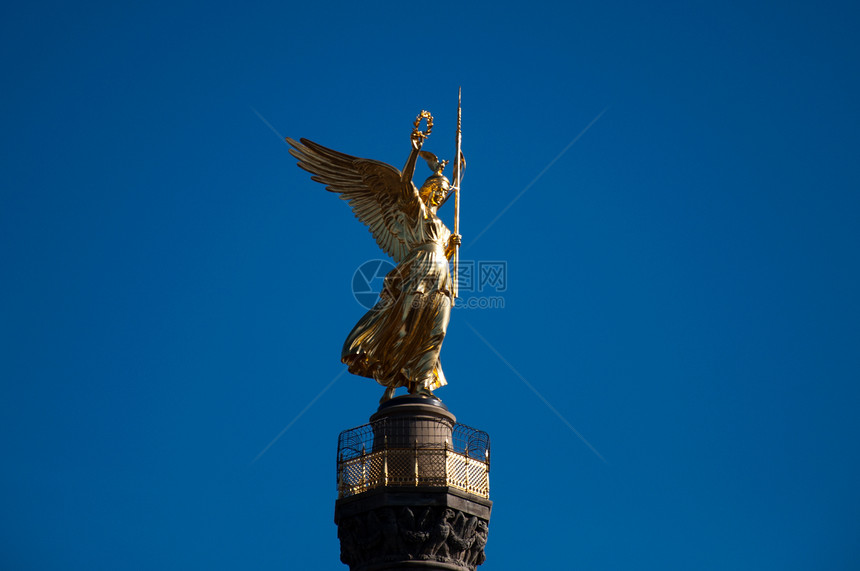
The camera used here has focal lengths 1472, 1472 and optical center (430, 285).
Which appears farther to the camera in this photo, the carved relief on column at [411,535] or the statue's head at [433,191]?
the statue's head at [433,191]

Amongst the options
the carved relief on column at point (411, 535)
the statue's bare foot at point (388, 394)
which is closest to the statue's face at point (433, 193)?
the statue's bare foot at point (388, 394)

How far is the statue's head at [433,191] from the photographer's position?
37.3 m

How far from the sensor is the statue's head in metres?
37.3

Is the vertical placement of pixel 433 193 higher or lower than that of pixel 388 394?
higher

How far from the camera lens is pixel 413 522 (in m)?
32.9

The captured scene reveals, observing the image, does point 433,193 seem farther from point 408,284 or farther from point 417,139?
point 408,284

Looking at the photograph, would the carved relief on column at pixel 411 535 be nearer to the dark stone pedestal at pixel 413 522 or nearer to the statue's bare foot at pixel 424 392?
the dark stone pedestal at pixel 413 522

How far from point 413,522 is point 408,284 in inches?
242

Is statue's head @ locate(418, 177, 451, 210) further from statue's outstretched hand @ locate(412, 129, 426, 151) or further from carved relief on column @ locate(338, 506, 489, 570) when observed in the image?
carved relief on column @ locate(338, 506, 489, 570)

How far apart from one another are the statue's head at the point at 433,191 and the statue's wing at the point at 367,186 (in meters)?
0.64

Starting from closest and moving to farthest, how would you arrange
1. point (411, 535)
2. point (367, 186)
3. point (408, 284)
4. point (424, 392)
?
point (411, 535), point (424, 392), point (408, 284), point (367, 186)

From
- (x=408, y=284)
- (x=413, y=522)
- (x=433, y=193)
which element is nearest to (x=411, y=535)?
(x=413, y=522)

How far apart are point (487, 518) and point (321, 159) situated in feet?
34.7

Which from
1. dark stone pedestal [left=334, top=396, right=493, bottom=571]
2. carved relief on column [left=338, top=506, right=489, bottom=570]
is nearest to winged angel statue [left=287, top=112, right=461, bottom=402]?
dark stone pedestal [left=334, top=396, right=493, bottom=571]
